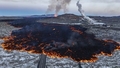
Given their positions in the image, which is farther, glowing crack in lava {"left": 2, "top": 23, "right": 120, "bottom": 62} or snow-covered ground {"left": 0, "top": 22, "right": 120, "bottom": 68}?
glowing crack in lava {"left": 2, "top": 23, "right": 120, "bottom": 62}

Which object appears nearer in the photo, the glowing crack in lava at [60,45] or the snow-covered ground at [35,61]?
the snow-covered ground at [35,61]

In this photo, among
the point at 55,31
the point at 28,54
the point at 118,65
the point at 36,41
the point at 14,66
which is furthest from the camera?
the point at 55,31

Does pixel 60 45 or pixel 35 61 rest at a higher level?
pixel 60 45

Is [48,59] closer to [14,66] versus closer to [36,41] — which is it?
[14,66]

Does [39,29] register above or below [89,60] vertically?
above

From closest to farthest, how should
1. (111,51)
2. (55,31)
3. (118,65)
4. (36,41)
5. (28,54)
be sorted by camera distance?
(118,65)
(28,54)
(111,51)
(36,41)
(55,31)

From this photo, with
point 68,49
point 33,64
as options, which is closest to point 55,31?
point 68,49

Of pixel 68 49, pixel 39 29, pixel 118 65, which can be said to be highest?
pixel 39 29

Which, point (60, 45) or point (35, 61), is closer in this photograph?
point (35, 61)
